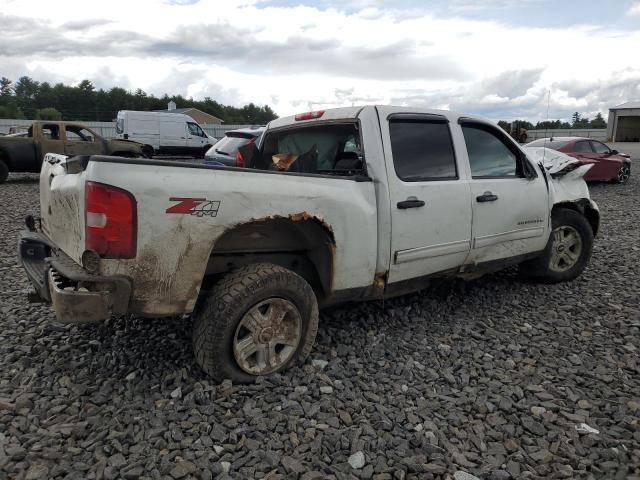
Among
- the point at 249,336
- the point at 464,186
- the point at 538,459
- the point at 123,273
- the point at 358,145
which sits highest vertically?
the point at 358,145

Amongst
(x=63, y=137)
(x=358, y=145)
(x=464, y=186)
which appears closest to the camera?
(x=358, y=145)

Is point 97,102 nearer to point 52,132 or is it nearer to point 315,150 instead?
point 52,132

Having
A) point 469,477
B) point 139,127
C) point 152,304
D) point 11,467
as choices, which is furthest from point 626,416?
point 139,127

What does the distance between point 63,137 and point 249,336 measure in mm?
13090

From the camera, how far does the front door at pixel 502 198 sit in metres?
4.11

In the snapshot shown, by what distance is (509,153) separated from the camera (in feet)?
15.0

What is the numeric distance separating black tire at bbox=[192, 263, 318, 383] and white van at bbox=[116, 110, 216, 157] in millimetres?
21894

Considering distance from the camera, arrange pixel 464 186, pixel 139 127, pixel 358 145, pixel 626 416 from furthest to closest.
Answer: pixel 139 127 → pixel 464 186 → pixel 358 145 → pixel 626 416

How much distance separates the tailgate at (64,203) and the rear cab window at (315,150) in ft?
5.55

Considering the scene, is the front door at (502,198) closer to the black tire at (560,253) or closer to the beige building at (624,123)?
the black tire at (560,253)

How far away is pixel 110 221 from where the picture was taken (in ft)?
8.38

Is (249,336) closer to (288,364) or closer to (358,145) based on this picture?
(288,364)

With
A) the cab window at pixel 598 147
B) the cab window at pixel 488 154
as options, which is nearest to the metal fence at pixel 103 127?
the cab window at pixel 598 147

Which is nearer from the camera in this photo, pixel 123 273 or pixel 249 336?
pixel 123 273
